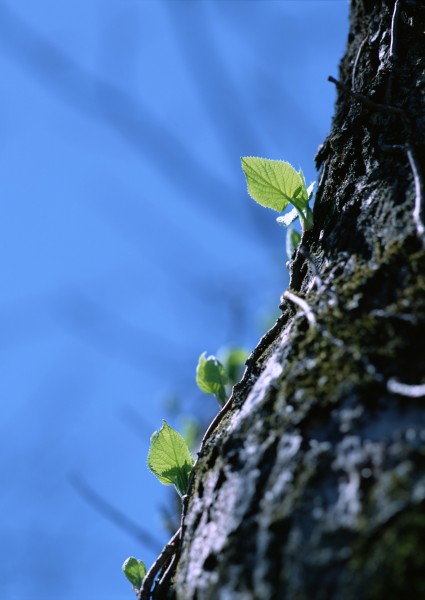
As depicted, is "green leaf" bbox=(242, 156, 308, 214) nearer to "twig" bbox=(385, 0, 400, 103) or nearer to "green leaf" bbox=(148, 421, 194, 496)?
"twig" bbox=(385, 0, 400, 103)

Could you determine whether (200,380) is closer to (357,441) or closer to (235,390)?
(235,390)

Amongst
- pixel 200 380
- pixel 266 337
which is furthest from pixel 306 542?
pixel 200 380

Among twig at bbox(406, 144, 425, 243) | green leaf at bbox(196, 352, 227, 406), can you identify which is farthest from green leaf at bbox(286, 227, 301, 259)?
twig at bbox(406, 144, 425, 243)

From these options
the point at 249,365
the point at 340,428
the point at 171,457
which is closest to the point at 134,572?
the point at 171,457

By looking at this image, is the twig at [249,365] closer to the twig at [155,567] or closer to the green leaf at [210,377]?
the twig at [155,567]

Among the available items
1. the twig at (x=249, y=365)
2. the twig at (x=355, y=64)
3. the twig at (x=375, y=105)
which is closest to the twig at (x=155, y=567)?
the twig at (x=249, y=365)
